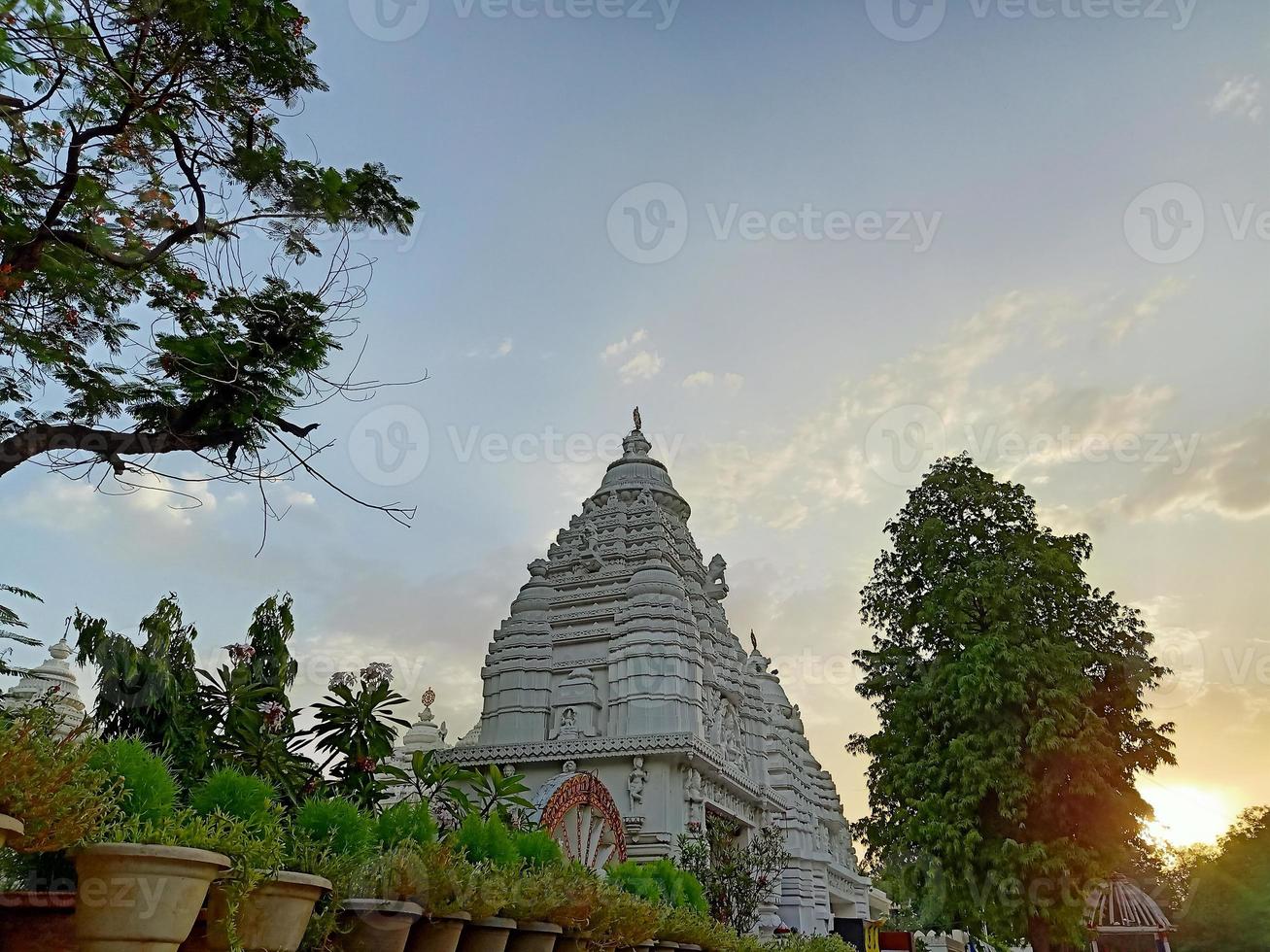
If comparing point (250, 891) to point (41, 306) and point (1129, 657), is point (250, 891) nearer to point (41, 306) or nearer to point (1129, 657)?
point (41, 306)

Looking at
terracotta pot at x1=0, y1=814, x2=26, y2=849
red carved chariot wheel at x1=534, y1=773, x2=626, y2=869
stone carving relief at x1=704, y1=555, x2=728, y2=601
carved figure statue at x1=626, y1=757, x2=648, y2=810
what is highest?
stone carving relief at x1=704, y1=555, x2=728, y2=601

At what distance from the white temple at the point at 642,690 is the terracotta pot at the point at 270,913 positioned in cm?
A: 1527

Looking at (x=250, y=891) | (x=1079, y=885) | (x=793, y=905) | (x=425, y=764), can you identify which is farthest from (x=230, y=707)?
(x=793, y=905)

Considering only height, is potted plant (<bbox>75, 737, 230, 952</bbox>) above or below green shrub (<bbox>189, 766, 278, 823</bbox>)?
below

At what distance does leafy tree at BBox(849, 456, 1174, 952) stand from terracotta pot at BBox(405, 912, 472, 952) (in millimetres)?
12226

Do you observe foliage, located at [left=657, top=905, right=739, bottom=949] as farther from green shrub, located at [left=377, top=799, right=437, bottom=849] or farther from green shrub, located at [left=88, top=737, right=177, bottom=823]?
green shrub, located at [left=88, top=737, right=177, bottom=823]

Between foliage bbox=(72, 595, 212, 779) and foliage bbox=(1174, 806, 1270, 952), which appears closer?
foliage bbox=(72, 595, 212, 779)

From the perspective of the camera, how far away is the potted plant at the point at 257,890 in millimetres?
3852

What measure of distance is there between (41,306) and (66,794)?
551cm

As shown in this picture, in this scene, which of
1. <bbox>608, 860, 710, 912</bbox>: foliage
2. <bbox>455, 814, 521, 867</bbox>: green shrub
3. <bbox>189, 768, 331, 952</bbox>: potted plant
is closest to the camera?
<bbox>189, 768, 331, 952</bbox>: potted plant

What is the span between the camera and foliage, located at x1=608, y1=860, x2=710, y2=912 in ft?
29.0

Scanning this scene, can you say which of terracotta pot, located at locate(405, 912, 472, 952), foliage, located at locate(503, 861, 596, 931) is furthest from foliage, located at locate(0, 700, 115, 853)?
foliage, located at locate(503, 861, 596, 931)

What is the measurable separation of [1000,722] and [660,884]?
8115mm

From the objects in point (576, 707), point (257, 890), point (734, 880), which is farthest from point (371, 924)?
point (576, 707)
